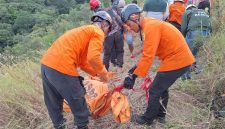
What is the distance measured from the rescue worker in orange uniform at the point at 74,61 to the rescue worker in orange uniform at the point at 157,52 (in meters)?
0.34

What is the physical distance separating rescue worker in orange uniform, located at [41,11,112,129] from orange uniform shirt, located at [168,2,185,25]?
10.5 ft

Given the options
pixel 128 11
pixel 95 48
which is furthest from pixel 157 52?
pixel 95 48

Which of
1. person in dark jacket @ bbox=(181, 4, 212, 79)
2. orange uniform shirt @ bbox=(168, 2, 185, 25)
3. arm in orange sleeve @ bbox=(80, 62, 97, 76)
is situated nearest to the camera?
arm in orange sleeve @ bbox=(80, 62, 97, 76)

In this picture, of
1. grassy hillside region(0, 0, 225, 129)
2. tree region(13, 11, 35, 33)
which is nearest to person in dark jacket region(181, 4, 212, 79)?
grassy hillside region(0, 0, 225, 129)

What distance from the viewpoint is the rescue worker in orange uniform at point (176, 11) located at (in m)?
7.36

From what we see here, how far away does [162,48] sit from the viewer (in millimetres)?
4352

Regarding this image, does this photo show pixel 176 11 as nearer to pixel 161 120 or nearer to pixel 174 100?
pixel 174 100

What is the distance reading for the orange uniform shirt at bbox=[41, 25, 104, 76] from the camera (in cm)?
418

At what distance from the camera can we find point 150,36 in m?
4.14

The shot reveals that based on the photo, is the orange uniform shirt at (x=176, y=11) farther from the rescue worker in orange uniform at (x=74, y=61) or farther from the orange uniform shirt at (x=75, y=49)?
the orange uniform shirt at (x=75, y=49)

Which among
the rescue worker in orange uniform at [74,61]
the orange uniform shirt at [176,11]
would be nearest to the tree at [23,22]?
the orange uniform shirt at [176,11]

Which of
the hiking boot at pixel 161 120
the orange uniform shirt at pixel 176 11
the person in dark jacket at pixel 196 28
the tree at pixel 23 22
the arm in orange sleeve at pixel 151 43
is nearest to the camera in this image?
the arm in orange sleeve at pixel 151 43

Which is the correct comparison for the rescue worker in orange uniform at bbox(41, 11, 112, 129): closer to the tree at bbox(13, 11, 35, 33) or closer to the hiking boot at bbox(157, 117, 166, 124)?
the hiking boot at bbox(157, 117, 166, 124)

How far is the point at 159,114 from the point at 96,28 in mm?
1465
